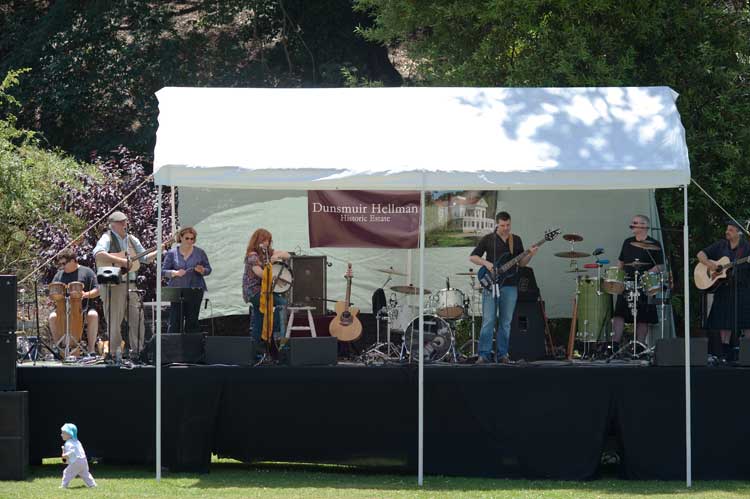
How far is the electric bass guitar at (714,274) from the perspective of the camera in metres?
10.5

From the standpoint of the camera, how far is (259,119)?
952 centimetres

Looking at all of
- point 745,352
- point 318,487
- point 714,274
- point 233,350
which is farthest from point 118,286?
point 745,352

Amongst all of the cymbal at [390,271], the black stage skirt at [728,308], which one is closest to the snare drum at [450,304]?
the cymbal at [390,271]

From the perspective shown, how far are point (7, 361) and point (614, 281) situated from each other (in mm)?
5414

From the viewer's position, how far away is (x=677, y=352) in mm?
9383

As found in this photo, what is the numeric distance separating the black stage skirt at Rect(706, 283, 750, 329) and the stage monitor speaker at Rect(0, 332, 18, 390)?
19.6 ft

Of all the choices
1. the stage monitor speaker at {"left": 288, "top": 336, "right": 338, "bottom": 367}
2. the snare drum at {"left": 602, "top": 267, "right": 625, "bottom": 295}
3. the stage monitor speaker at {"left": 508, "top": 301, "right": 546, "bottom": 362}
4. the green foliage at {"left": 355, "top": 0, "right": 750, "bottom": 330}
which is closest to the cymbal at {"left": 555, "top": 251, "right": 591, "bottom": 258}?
the snare drum at {"left": 602, "top": 267, "right": 625, "bottom": 295}

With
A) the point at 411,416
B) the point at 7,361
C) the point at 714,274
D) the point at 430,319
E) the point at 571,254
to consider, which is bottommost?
the point at 411,416

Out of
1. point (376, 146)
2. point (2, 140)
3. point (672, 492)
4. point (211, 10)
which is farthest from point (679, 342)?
point (211, 10)

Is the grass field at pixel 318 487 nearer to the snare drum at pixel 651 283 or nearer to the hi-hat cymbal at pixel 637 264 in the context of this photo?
the snare drum at pixel 651 283

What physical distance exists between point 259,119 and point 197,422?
7.94 ft

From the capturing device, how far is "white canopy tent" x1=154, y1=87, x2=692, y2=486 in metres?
8.88

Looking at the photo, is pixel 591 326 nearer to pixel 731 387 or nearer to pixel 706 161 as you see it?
pixel 731 387

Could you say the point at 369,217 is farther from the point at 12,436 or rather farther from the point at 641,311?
the point at 12,436
